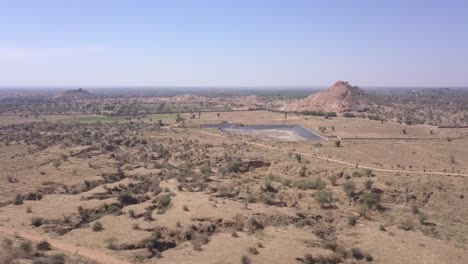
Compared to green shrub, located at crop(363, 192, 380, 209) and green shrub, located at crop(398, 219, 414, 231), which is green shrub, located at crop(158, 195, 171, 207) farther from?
green shrub, located at crop(398, 219, 414, 231)

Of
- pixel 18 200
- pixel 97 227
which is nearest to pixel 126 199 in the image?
pixel 97 227

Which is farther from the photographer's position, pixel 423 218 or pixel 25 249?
pixel 423 218

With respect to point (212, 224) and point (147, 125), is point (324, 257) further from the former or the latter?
point (147, 125)

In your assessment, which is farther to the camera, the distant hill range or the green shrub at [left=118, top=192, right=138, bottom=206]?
the distant hill range

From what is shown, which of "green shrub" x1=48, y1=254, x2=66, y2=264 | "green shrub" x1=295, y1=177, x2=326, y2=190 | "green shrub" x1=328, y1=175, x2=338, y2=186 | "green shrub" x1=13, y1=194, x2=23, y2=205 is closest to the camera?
"green shrub" x1=48, y1=254, x2=66, y2=264

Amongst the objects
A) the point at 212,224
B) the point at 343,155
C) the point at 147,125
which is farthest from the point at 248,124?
the point at 212,224

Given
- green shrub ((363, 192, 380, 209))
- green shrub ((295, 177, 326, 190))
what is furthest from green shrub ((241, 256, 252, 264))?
green shrub ((295, 177, 326, 190))

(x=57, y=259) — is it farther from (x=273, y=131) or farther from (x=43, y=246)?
(x=273, y=131)
